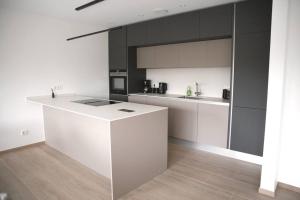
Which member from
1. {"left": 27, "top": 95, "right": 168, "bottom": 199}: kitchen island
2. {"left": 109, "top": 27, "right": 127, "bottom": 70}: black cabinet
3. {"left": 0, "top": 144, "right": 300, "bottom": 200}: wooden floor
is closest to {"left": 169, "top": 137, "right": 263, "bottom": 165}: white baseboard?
{"left": 0, "top": 144, "right": 300, "bottom": 200}: wooden floor

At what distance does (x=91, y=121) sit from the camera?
267 centimetres

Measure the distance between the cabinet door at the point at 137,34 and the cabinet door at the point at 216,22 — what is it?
4.30 ft

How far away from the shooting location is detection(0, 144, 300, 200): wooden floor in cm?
227

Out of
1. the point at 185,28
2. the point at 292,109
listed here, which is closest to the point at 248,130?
the point at 292,109

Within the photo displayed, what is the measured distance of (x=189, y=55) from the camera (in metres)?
3.68

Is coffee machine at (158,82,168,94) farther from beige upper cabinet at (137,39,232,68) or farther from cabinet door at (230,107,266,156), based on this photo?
cabinet door at (230,107,266,156)

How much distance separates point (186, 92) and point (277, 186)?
2280mm

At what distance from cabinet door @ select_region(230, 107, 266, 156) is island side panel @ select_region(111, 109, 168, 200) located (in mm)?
1212

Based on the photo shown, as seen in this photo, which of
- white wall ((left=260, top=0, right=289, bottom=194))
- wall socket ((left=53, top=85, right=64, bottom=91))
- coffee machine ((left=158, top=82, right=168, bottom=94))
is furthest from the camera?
coffee machine ((left=158, top=82, right=168, bottom=94))

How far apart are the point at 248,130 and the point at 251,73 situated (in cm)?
86

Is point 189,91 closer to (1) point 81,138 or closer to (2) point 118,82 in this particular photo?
(2) point 118,82

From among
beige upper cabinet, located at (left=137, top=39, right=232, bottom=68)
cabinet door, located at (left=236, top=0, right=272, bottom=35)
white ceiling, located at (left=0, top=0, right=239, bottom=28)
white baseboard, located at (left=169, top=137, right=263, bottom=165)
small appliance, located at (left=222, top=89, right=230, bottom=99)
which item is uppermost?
white ceiling, located at (left=0, top=0, right=239, bottom=28)

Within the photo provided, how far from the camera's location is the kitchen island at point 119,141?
2.15 meters

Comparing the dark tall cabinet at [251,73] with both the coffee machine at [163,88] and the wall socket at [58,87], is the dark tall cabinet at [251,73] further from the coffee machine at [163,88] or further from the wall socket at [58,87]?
the wall socket at [58,87]
